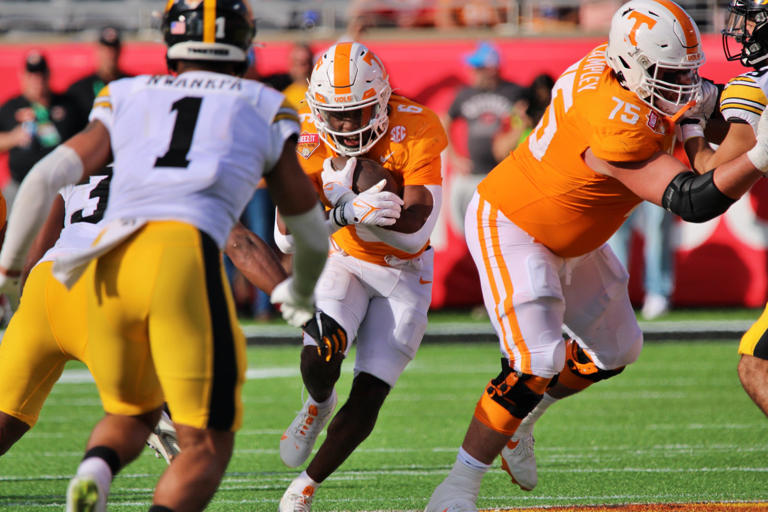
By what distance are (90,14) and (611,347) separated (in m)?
9.89

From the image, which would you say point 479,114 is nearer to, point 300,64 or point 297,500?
point 300,64

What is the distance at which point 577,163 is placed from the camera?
4.35 metres

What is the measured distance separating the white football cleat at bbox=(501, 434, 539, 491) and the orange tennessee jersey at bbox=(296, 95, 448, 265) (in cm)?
93

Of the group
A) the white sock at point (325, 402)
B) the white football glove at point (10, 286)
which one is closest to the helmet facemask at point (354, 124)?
the white sock at point (325, 402)

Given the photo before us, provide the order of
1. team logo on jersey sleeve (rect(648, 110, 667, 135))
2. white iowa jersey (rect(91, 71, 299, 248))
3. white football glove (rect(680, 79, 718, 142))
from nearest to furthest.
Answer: white iowa jersey (rect(91, 71, 299, 248)) → team logo on jersey sleeve (rect(648, 110, 667, 135)) → white football glove (rect(680, 79, 718, 142))

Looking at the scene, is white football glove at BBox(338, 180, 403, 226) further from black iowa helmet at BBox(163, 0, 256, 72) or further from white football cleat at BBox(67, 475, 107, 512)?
white football cleat at BBox(67, 475, 107, 512)

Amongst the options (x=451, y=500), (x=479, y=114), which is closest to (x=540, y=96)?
(x=479, y=114)

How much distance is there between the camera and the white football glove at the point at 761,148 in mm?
3730

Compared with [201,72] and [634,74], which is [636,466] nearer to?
[634,74]

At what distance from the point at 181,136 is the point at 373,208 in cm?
135

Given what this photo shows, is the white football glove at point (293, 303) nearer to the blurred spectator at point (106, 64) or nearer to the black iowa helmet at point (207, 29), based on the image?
the black iowa helmet at point (207, 29)

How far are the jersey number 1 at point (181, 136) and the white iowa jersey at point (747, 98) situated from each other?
2.01 meters

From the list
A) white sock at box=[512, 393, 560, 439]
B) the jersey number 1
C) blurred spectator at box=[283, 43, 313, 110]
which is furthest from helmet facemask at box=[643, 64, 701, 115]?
blurred spectator at box=[283, 43, 313, 110]

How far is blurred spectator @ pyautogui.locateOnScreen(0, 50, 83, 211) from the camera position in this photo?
1018cm
